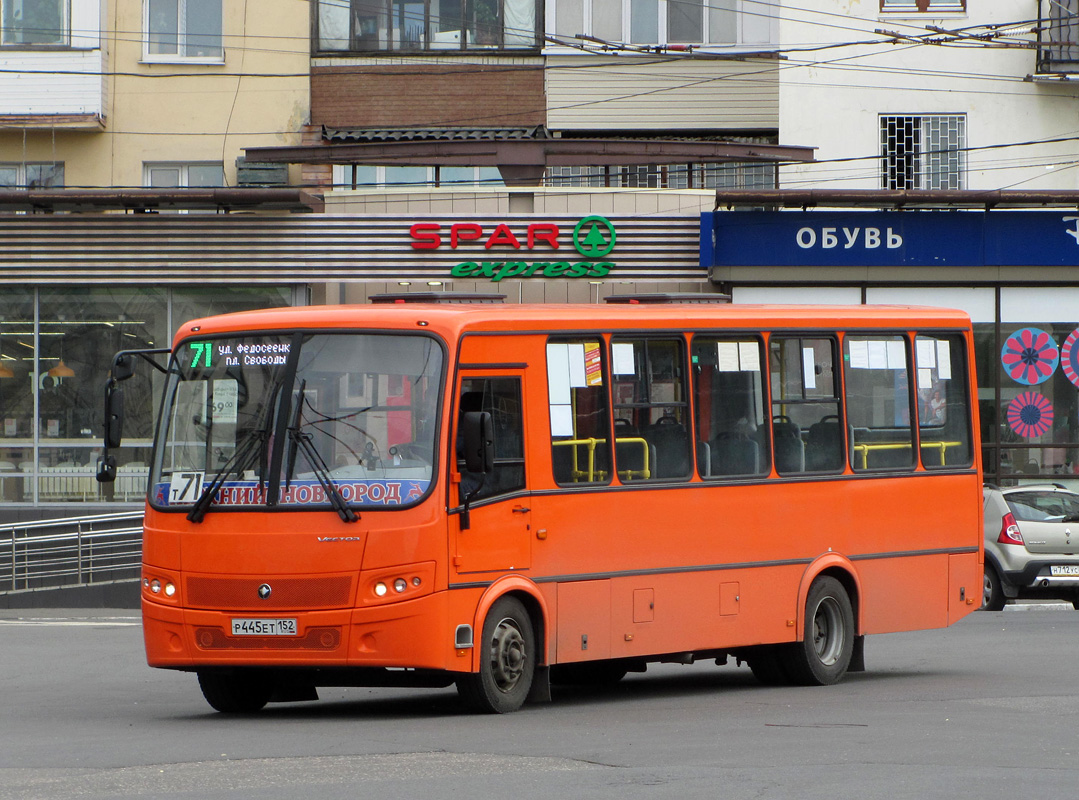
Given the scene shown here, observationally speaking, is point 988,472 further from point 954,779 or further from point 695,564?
point 954,779

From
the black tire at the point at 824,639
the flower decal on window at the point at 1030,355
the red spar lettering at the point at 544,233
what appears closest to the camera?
the black tire at the point at 824,639

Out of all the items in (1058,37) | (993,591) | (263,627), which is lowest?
(993,591)

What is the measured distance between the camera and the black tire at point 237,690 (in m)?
12.3

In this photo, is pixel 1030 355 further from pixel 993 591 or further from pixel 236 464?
pixel 236 464

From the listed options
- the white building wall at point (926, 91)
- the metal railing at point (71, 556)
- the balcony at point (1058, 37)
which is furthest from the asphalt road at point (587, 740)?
the balcony at point (1058, 37)

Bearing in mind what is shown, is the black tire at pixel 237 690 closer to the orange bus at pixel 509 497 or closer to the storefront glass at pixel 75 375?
the orange bus at pixel 509 497

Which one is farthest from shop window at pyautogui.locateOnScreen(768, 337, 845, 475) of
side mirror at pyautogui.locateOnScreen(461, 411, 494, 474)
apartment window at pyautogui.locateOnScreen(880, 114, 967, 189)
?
apartment window at pyautogui.locateOnScreen(880, 114, 967, 189)

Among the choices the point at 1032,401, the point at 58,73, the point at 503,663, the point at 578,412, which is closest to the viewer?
the point at 503,663

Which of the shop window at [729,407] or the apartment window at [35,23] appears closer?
the shop window at [729,407]

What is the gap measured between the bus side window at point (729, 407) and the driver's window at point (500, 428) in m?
1.76

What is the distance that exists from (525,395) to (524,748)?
113 inches

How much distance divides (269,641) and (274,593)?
29 cm

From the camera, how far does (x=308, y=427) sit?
1142 centimetres

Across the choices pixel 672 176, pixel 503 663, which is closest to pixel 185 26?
pixel 672 176
